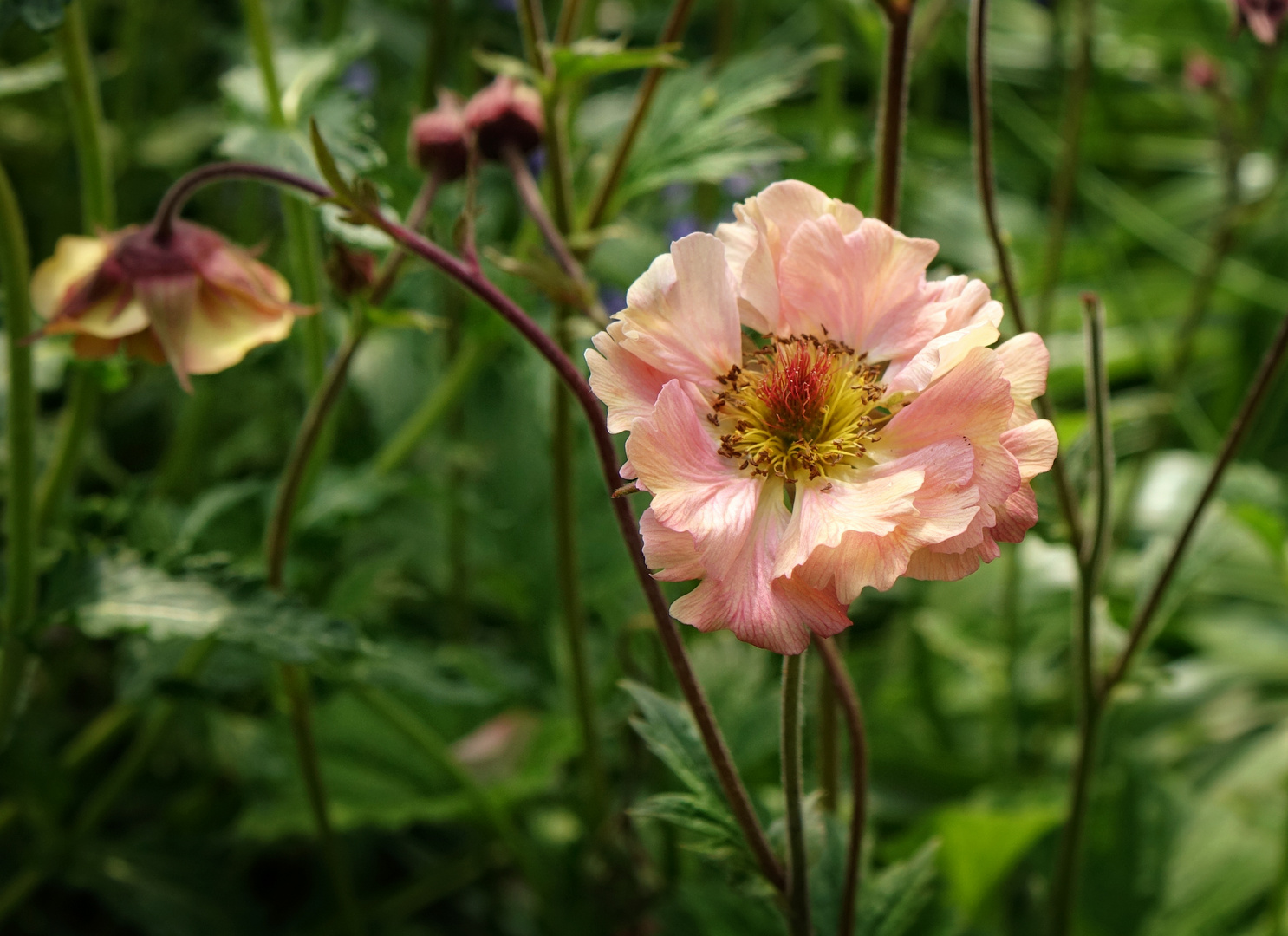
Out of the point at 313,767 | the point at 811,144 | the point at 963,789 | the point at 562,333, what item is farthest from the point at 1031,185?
the point at 313,767

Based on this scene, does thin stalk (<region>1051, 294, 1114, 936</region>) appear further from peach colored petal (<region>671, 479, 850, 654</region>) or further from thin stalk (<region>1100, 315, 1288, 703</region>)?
peach colored petal (<region>671, 479, 850, 654</region>)

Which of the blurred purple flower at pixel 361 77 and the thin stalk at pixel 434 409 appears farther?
the blurred purple flower at pixel 361 77

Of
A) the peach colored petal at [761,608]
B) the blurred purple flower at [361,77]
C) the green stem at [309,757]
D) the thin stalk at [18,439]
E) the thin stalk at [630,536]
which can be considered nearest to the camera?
the peach colored petal at [761,608]

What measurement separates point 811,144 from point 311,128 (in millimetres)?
772

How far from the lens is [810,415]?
54cm

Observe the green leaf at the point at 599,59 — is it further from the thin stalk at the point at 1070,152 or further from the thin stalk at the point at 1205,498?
the thin stalk at the point at 1070,152

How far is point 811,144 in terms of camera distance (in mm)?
1215

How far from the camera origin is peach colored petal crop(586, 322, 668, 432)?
0.48 metres

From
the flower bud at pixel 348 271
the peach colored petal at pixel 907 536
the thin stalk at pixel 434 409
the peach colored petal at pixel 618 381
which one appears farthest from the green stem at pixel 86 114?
the peach colored petal at pixel 907 536

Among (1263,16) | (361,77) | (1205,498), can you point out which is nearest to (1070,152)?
(1263,16)

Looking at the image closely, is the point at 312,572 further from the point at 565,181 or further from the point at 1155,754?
the point at 1155,754

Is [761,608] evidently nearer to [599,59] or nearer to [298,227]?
[599,59]

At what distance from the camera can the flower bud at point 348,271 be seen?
2.36 ft

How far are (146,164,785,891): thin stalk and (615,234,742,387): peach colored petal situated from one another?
0.04 meters
